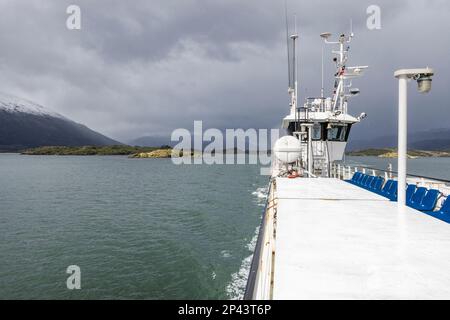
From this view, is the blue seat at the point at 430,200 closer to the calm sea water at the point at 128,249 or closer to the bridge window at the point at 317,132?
the calm sea water at the point at 128,249

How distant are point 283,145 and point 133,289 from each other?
1326 cm

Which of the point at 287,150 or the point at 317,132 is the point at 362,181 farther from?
the point at 317,132

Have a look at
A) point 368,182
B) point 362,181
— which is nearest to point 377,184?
point 368,182

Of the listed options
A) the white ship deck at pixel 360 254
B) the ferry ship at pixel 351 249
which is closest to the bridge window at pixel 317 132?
the ferry ship at pixel 351 249

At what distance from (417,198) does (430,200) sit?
2.41 feet

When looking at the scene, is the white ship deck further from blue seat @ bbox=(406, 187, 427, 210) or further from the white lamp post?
blue seat @ bbox=(406, 187, 427, 210)

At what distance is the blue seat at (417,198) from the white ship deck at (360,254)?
103 inches

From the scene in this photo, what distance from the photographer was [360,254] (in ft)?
16.4

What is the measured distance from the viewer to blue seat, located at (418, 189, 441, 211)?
9.90 metres

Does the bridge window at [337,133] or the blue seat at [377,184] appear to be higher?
the bridge window at [337,133]

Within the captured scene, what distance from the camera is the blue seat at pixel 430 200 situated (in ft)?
32.5
